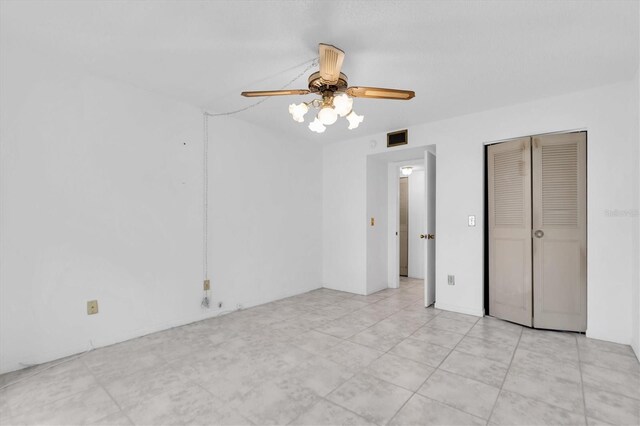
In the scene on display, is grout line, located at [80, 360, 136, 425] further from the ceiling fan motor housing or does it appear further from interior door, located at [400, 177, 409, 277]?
interior door, located at [400, 177, 409, 277]

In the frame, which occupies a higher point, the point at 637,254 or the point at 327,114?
the point at 327,114

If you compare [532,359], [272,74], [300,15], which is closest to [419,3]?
[300,15]

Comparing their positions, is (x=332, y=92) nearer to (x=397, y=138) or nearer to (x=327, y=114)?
(x=327, y=114)

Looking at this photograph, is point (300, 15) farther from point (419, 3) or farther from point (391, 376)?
point (391, 376)

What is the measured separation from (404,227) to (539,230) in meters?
2.98

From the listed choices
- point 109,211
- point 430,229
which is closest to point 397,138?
point 430,229

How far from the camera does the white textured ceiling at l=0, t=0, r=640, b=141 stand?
188 cm

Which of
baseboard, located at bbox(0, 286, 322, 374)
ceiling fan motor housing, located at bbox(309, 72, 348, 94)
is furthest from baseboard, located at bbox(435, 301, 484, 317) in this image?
ceiling fan motor housing, located at bbox(309, 72, 348, 94)

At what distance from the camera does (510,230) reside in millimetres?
3436

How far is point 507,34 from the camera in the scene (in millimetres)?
2104

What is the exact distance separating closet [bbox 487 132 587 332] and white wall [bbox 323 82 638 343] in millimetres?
103

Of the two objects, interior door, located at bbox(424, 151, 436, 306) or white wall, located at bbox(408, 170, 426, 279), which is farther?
white wall, located at bbox(408, 170, 426, 279)

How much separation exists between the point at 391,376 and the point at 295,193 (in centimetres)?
304

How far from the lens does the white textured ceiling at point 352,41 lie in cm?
188
